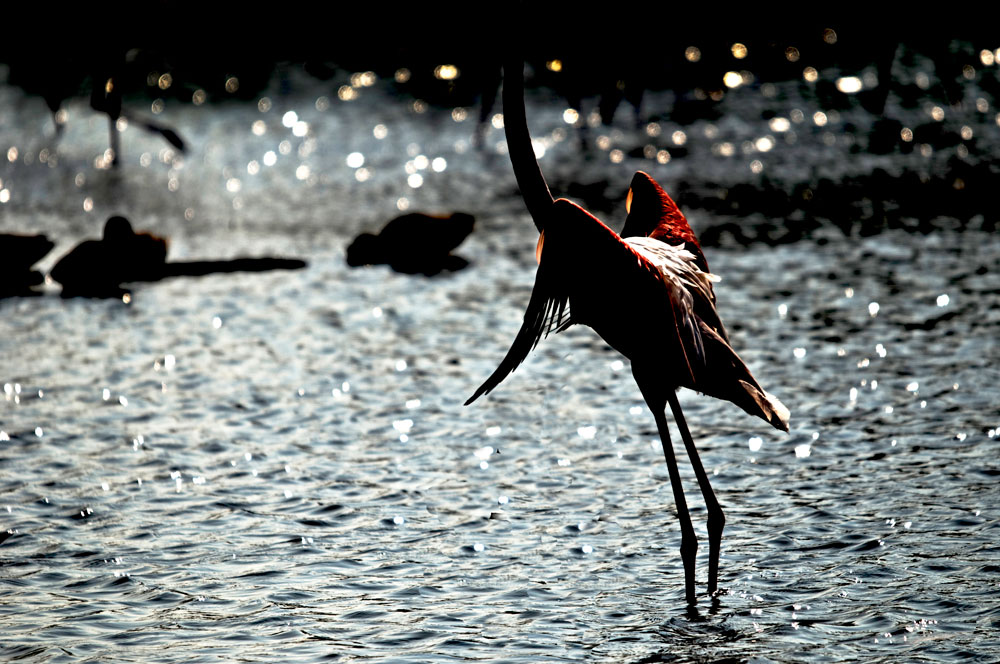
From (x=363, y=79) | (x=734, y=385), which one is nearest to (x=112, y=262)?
(x=734, y=385)

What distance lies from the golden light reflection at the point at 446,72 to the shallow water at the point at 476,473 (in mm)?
16534

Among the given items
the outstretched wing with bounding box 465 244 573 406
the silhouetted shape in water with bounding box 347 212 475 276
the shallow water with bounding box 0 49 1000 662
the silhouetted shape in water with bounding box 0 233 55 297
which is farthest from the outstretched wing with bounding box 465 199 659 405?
the silhouetted shape in water with bounding box 0 233 55 297

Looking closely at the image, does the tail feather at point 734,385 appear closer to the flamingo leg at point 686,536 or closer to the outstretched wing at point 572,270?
the flamingo leg at point 686,536

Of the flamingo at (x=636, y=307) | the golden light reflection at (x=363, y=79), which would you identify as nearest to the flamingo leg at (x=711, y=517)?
the flamingo at (x=636, y=307)

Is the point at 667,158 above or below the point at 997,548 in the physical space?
above

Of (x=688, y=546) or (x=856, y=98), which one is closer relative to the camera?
(x=688, y=546)

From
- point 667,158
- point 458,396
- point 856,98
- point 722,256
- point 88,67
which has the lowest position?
point 458,396

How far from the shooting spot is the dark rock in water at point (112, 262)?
14836 millimetres

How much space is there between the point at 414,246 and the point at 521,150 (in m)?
10.0

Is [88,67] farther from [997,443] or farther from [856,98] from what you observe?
[997,443]

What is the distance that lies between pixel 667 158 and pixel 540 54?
33.8 ft

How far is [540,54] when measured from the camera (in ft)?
106

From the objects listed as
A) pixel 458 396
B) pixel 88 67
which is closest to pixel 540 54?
pixel 88 67

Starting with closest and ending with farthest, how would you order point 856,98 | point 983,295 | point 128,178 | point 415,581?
point 415,581
point 983,295
point 128,178
point 856,98
